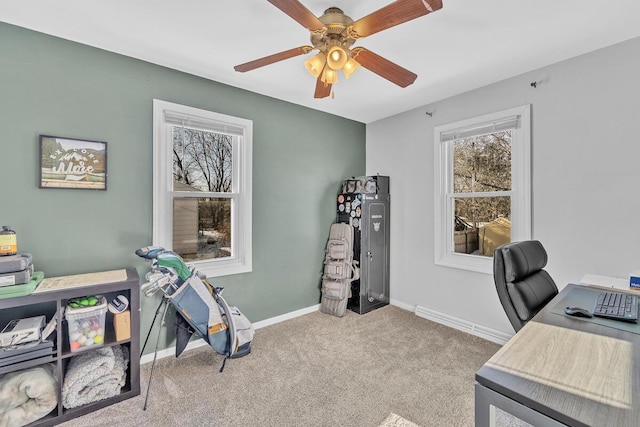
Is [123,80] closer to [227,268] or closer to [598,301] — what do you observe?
[227,268]

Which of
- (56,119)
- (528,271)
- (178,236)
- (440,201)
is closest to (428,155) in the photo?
(440,201)

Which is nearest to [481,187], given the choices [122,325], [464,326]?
[464,326]

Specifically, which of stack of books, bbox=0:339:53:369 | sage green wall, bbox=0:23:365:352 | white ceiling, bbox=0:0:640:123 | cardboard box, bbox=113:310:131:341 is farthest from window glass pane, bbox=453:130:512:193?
stack of books, bbox=0:339:53:369

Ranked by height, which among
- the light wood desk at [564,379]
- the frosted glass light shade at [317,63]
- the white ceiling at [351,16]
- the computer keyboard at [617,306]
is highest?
the white ceiling at [351,16]

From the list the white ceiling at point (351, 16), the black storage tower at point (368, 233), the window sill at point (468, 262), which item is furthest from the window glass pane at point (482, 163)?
the black storage tower at point (368, 233)

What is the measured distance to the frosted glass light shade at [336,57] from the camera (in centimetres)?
169

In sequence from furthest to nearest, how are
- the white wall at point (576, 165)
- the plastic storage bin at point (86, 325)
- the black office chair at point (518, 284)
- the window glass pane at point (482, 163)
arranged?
the window glass pane at point (482, 163) < the white wall at point (576, 165) < the plastic storage bin at point (86, 325) < the black office chair at point (518, 284)

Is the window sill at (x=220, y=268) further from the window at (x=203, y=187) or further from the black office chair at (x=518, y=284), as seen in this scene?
the black office chair at (x=518, y=284)

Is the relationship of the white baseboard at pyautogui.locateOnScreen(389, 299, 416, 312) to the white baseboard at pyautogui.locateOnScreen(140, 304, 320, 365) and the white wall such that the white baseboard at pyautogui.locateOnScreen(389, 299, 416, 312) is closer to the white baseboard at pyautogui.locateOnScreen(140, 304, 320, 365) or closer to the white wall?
the white wall

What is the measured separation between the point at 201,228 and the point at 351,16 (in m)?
2.22

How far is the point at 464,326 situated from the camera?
307 centimetres

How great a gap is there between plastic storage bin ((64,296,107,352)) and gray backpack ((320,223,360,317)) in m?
2.22

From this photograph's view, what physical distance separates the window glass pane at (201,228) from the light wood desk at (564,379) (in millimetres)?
2592

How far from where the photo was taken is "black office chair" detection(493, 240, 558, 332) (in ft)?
4.84
